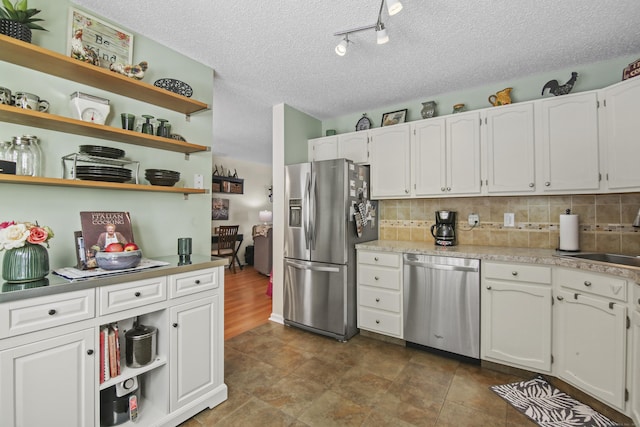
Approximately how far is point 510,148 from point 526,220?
698mm

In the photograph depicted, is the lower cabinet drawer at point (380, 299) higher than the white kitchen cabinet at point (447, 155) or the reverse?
the reverse

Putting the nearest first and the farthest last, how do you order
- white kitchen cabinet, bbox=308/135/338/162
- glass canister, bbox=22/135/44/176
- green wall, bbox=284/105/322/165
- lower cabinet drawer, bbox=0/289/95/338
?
lower cabinet drawer, bbox=0/289/95/338
glass canister, bbox=22/135/44/176
green wall, bbox=284/105/322/165
white kitchen cabinet, bbox=308/135/338/162

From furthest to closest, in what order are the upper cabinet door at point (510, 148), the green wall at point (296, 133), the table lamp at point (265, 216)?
the table lamp at point (265, 216), the green wall at point (296, 133), the upper cabinet door at point (510, 148)

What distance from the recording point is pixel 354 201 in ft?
9.77

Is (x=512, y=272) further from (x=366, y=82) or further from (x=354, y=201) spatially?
(x=366, y=82)

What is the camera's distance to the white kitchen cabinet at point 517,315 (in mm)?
2113

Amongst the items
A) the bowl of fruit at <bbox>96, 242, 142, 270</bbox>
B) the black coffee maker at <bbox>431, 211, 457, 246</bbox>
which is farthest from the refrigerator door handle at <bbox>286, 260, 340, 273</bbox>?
the bowl of fruit at <bbox>96, 242, 142, 270</bbox>

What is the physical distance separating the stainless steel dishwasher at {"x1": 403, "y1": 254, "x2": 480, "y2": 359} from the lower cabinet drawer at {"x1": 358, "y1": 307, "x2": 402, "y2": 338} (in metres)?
0.09

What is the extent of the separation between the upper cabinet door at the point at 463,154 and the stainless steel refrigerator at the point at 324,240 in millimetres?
875

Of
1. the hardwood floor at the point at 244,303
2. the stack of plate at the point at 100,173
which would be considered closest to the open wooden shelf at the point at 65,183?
the stack of plate at the point at 100,173

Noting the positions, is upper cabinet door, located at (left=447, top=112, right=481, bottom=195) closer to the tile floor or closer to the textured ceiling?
the textured ceiling

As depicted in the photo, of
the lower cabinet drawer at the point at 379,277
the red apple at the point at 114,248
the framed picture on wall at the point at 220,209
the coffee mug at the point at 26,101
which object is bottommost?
the lower cabinet drawer at the point at 379,277

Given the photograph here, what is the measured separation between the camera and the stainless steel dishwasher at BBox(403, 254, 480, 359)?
2.38 meters

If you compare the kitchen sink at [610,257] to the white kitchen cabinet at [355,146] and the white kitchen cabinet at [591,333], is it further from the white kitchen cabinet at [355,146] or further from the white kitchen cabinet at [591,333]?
the white kitchen cabinet at [355,146]
